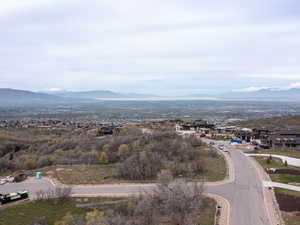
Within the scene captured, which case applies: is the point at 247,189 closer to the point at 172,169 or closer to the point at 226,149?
the point at 172,169

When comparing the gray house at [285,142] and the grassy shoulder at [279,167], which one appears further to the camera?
the gray house at [285,142]

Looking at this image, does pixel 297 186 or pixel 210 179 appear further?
pixel 210 179

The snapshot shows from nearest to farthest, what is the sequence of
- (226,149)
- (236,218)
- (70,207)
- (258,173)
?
1. (236,218)
2. (70,207)
3. (258,173)
4. (226,149)

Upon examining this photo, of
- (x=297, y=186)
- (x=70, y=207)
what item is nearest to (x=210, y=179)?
(x=297, y=186)

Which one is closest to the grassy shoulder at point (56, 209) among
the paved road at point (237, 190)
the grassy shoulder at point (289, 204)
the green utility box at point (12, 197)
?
the green utility box at point (12, 197)

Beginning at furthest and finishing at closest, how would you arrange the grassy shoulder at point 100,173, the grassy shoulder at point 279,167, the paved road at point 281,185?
the grassy shoulder at point 100,173, the grassy shoulder at point 279,167, the paved road at point 281,185

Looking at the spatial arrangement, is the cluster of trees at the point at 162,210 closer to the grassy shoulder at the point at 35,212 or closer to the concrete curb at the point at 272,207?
the grassy shoulder at the point at 35,212

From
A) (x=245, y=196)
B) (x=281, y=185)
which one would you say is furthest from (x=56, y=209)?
(x=281, y=185)
